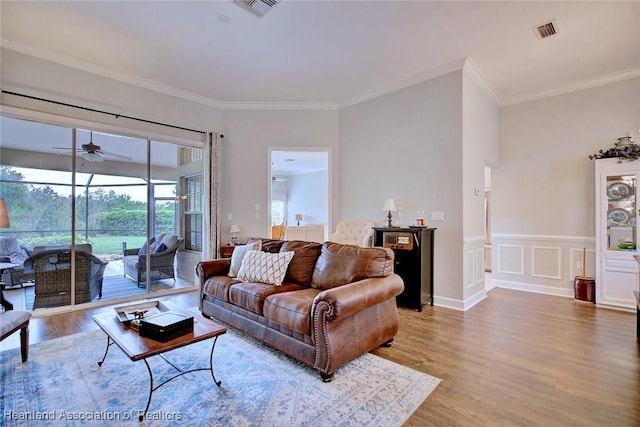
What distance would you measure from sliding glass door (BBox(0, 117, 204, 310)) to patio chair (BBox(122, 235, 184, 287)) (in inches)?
0.6

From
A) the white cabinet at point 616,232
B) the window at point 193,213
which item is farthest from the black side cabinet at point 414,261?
the window at point 193,213

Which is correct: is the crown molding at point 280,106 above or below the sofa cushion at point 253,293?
above

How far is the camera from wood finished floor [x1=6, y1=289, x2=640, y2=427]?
189 centimetres

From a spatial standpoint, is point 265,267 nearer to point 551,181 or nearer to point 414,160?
point 414,160

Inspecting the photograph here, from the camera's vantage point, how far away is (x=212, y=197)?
5059 mm

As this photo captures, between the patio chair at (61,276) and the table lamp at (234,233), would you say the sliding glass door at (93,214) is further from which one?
the table lamp at (234,233)

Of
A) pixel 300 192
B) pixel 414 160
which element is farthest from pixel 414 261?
pixel 300 192

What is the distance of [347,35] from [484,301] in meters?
3.98

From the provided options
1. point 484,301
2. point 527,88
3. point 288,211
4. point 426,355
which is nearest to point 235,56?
point 426,355

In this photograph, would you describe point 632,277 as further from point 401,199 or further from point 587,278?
point 401,199

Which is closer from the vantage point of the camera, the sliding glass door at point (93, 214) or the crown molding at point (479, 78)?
the sliding glass door at point (93, 214)

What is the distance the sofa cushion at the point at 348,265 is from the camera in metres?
2.71

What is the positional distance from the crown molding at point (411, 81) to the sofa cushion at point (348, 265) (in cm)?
276

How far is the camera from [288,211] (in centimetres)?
1268
